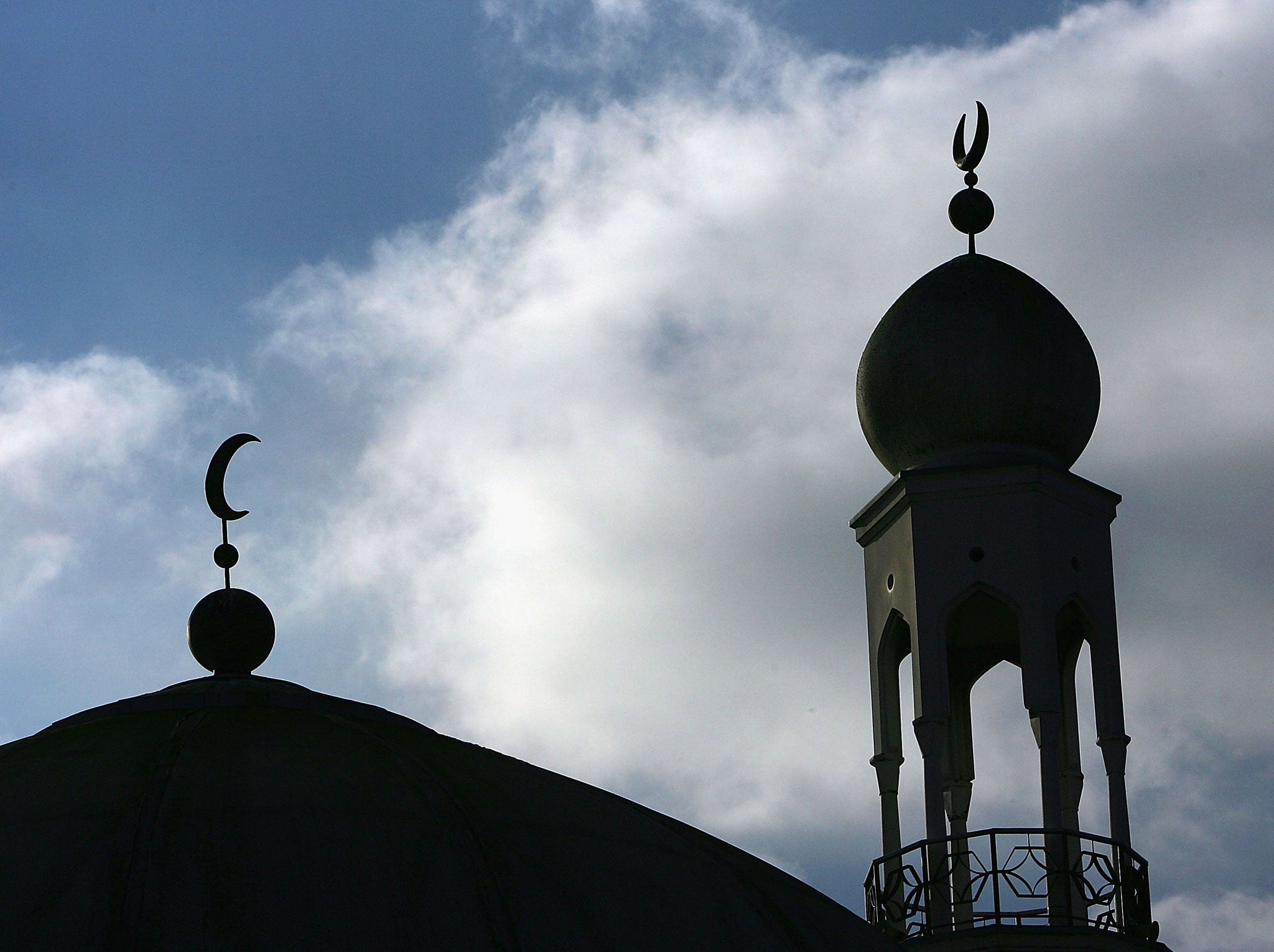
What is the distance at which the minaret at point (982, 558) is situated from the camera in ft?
76.9

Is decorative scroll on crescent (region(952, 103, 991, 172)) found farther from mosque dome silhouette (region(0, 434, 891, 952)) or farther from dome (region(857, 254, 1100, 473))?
mosque dome silhouette (region(0, 434, 891, 952))

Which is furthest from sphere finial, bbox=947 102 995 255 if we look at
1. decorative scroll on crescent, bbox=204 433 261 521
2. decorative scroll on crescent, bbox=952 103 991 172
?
decorative scroll on crescent, bbox=204 433 261 521

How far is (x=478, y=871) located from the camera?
13.4 metres

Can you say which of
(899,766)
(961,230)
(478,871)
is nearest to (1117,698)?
(899,766)

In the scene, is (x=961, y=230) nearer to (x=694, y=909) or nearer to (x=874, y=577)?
(x=874, y=577)

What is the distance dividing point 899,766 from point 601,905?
1187 cm

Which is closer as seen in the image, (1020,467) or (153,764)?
(153,764)

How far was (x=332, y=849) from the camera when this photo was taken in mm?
13164

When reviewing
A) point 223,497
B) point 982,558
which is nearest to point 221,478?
point 223,497

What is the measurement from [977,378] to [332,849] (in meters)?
12.9

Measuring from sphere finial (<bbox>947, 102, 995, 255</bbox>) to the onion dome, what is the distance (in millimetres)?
1089

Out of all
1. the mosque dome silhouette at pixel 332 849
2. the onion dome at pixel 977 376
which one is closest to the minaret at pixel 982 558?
the onion dome at pixel 977 376

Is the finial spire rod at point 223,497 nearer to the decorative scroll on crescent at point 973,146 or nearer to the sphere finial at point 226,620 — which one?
the sphere finial at point 226,620

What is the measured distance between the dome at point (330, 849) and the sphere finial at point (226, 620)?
641mm
